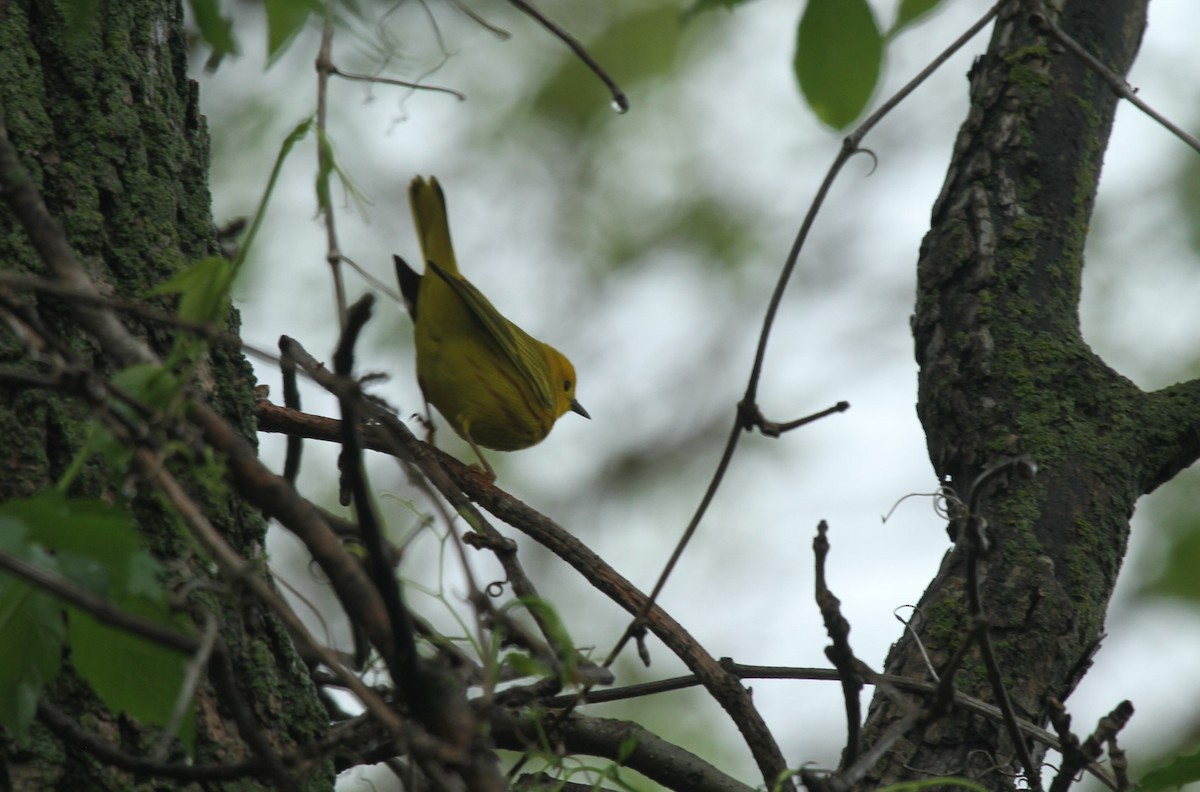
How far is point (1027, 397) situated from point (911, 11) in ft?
4.60

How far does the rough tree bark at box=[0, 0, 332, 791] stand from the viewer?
1.67 m

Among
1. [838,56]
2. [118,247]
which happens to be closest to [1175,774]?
[838,56]

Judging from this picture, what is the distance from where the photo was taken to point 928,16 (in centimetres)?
161

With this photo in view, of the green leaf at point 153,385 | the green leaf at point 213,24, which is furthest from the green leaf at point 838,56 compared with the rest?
the green leaf at point 153,385

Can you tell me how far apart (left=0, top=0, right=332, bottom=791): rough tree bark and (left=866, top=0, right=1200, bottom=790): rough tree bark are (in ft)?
4.12

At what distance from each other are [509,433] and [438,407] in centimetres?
35

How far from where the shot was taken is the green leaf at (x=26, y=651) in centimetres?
113

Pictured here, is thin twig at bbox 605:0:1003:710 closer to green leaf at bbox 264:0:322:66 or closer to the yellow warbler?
green leaf at bbox 264:0:322:66

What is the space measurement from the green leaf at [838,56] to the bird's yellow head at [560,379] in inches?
149

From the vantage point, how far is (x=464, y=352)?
4754 mm

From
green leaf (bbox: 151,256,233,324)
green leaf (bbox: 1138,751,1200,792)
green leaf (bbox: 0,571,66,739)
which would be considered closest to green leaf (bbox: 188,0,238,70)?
green leaf (bbox: 151,256,233,324)

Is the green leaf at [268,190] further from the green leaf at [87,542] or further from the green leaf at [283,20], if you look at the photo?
the green leaf at [87,542]

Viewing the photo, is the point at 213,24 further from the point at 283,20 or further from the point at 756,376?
the point at 756,376

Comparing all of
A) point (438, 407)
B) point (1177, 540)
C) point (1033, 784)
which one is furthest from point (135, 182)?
point (1177, 540)
